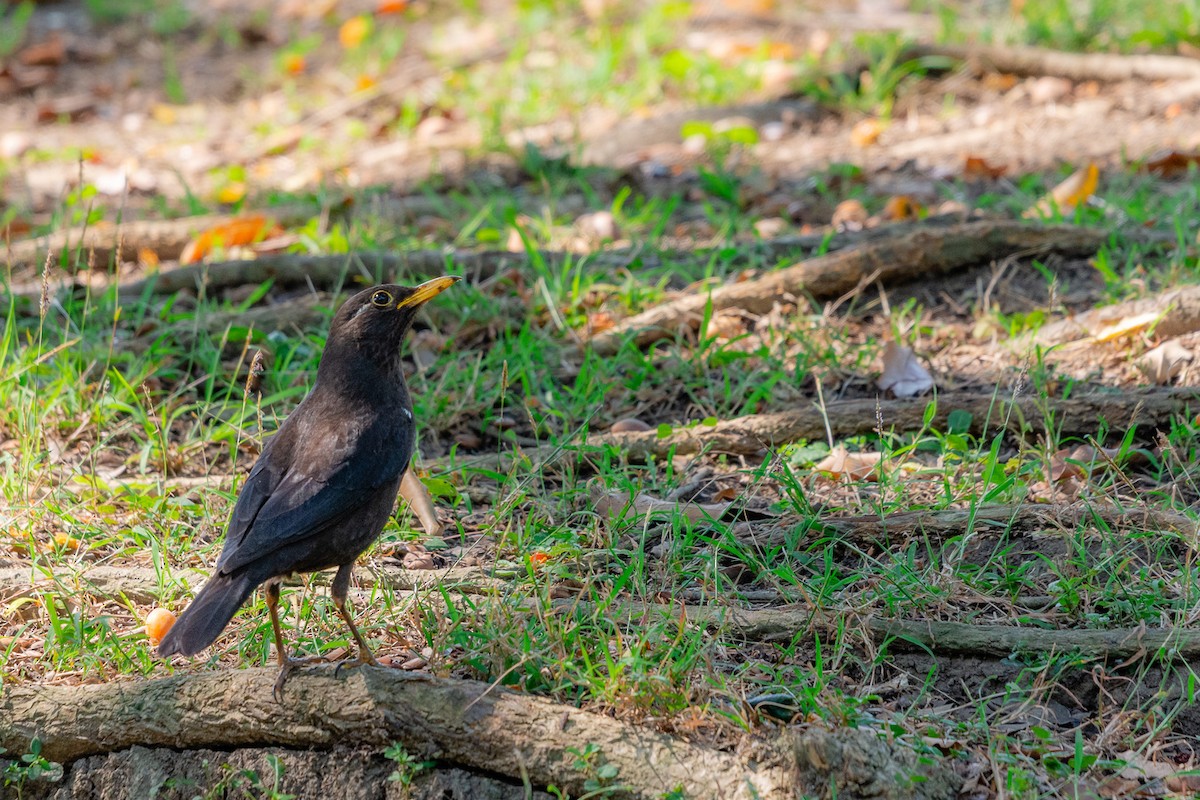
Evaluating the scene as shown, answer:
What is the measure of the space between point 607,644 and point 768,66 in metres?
5.84

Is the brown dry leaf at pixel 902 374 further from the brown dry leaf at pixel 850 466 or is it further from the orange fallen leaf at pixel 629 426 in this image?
the orange fallen leaf at pixel 629 426

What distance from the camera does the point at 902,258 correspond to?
545cm

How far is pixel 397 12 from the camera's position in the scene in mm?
10242

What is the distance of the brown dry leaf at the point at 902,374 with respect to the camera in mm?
4770

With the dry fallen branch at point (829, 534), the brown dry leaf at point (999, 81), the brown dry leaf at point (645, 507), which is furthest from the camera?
the brown dry leaf at point (999, 81)

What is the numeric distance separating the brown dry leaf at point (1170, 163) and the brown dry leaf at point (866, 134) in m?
1.56

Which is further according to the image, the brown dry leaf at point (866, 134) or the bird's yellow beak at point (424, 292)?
the brown dry leaf at point (866, 134)

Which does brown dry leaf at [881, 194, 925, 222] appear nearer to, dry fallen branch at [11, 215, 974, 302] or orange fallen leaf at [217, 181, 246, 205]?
dry fallen branch at [11, 215, 974, 302]

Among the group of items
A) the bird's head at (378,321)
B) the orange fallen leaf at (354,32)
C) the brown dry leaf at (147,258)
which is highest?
the bird's head at (378,321)

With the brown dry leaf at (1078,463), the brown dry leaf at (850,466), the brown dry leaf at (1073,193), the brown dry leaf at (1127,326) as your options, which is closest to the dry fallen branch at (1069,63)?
the brown dry leaf at (1073,193)

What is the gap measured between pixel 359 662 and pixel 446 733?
1.38ft

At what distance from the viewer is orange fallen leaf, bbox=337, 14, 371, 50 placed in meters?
9.62

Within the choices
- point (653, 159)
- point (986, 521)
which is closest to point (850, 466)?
point (986, 521)

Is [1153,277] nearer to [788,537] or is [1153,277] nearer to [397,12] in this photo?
[788,537]
